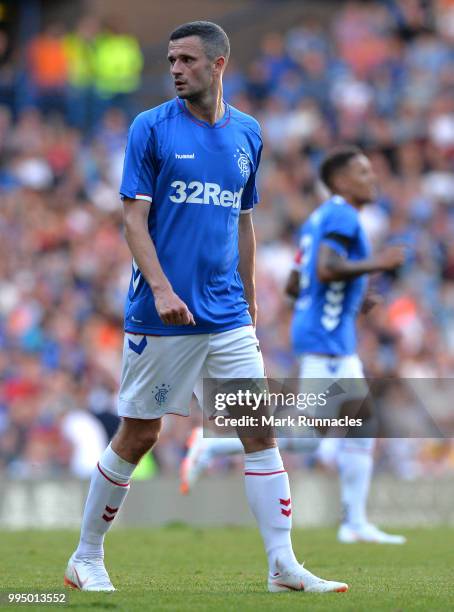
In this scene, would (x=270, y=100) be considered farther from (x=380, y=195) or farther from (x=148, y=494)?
(x=148, y=494)

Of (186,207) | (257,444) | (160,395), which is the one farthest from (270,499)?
(186,207)

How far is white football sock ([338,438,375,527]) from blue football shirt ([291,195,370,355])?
742 millimetres

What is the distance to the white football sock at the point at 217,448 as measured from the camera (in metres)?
10.2

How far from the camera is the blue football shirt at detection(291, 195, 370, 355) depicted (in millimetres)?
10398

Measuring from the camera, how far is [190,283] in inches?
265

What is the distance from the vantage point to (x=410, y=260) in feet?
62.5

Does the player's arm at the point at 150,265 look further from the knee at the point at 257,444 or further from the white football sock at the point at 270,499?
the white football sock at the point at 270,499

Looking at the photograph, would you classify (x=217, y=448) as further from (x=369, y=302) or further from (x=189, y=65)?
(x=189, y=65)

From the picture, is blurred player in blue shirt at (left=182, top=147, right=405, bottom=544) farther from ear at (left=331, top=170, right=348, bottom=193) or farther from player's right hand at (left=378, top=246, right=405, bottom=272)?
player's right hand at (left=378, top=246, right=405, bottom=272)

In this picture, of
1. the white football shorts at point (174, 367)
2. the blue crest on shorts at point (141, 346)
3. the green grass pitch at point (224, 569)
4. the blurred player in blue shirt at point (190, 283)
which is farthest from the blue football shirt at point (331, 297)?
the blue crest on shorts at point (141, 346)

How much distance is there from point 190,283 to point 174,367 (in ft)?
1.38

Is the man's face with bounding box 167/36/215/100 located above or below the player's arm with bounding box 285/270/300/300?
above

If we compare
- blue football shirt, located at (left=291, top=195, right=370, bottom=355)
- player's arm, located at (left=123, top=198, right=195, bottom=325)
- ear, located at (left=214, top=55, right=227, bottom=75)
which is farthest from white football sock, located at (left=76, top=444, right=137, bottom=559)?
blue football shirt, located at (left=291, top=195, right=370, bottom=355)

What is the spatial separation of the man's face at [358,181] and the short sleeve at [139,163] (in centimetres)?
430
